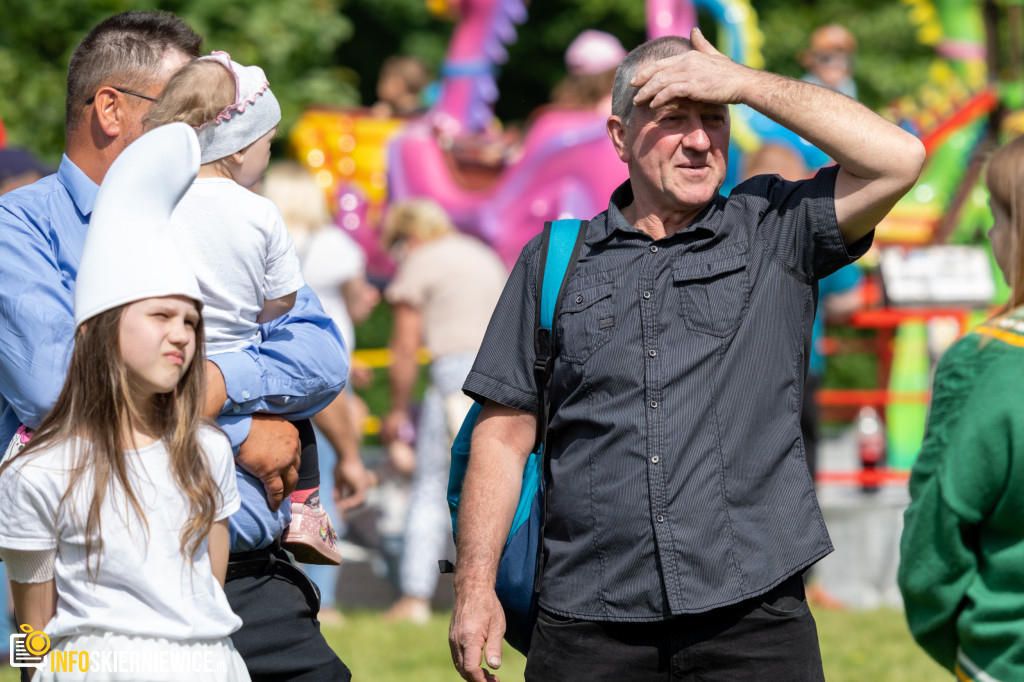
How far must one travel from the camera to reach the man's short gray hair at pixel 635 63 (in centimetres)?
274

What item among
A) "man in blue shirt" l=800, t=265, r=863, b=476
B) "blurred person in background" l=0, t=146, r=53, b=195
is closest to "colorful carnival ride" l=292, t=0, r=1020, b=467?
"man in blue shirt" l=800, t=265, r=863, b=476

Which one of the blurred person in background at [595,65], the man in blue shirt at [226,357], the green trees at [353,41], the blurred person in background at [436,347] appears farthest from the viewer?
the green trees at [353,41]

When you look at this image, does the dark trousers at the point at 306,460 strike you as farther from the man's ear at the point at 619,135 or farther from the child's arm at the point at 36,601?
the man's ear at the point at 619,135

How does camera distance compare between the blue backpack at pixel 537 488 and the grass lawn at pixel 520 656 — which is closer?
the blue backpack at pixel 537 488

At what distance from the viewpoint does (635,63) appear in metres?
2.77

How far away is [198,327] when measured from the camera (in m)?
2.28

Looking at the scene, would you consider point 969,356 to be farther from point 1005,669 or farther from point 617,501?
point 617,501

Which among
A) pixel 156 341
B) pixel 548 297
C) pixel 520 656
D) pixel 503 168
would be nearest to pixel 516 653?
pixel 520 656

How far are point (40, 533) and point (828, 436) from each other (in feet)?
41.9

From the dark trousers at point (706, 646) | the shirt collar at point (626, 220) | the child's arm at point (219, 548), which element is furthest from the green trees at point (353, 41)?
the dark trousers at point (706, 646)

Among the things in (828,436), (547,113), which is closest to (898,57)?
(828,436)

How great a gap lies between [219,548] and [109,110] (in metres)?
1.01

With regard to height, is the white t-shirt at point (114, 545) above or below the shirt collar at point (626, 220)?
below

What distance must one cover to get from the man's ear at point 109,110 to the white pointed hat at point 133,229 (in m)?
0.43
